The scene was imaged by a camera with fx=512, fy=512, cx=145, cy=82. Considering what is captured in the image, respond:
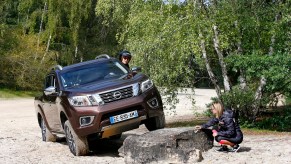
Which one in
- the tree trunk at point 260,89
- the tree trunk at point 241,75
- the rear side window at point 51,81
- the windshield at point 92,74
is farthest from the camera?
the tree trunk at point 241,75

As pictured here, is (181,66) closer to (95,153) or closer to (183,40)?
(183,40)

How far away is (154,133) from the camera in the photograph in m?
9.02

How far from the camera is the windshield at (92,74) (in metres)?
10.6

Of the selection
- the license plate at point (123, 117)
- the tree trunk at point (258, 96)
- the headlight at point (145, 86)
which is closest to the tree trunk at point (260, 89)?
the tree trunk at point (258, 96)

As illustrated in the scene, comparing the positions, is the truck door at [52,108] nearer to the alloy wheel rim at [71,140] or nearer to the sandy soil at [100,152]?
the sandy soil at [100,152]

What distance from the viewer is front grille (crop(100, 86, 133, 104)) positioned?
9.41 m

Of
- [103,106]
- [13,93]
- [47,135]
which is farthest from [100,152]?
[13,93]

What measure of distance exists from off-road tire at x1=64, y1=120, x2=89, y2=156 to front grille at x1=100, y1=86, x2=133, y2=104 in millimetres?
855

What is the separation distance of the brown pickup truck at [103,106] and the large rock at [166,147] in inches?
23.1

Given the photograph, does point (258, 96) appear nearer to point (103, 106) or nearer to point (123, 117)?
Result: point (123, 117)

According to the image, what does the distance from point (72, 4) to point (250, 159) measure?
3249 cm

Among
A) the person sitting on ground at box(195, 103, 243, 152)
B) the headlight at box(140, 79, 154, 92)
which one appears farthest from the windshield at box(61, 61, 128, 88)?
the person sitting on ground at box(195, 103, 243, 152)

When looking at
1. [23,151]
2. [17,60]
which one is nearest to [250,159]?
[23,151]

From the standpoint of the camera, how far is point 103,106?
9266mm
